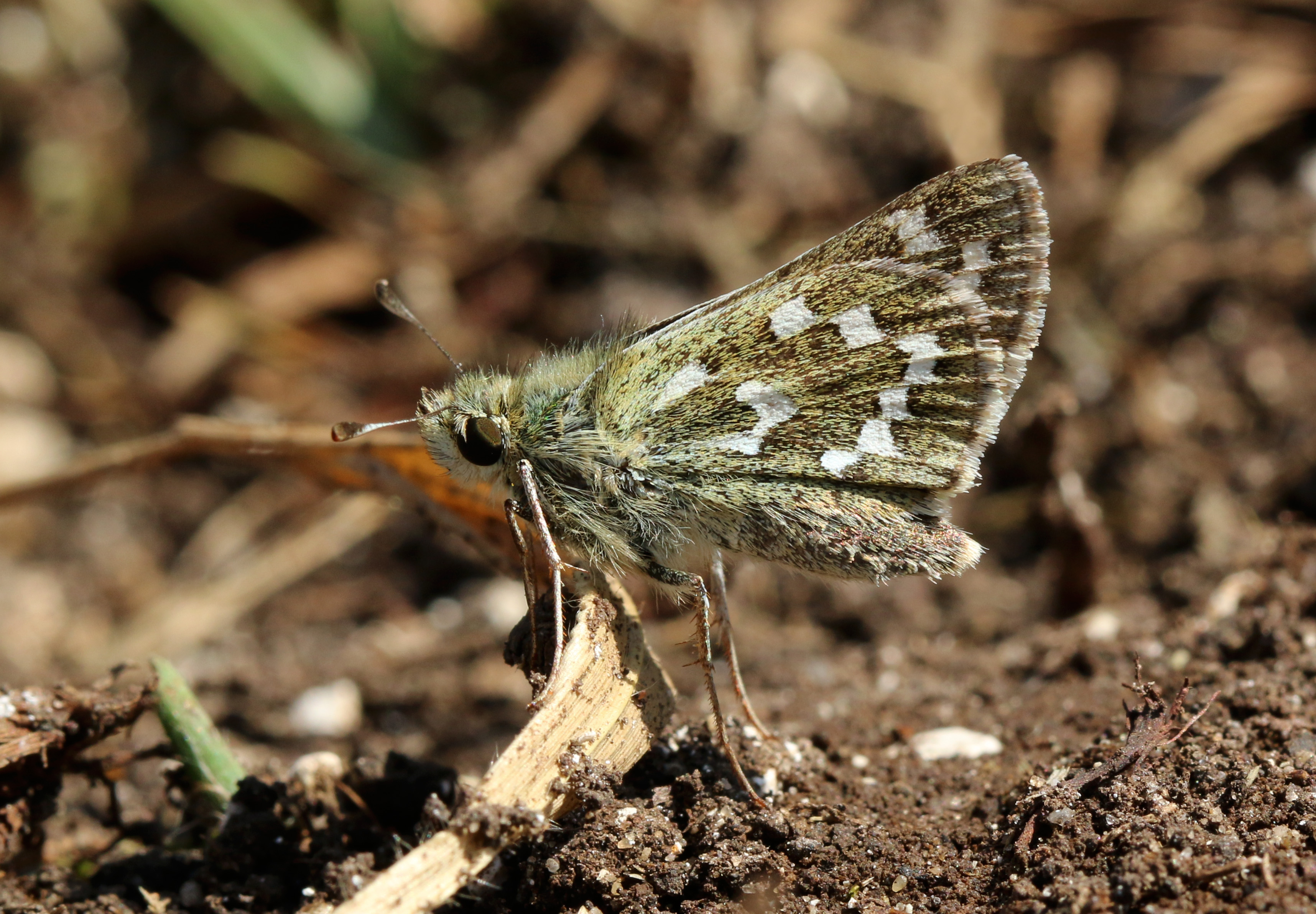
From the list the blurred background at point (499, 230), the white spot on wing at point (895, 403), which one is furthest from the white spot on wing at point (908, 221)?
the blurred background at point (499, 230)

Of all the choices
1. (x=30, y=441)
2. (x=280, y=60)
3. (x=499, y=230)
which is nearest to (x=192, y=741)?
(x=499, y=230)

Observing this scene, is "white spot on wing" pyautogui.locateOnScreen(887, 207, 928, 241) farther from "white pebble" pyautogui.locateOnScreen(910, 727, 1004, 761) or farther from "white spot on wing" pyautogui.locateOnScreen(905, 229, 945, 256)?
"white pebble" pyautogui.locateOnScreen(910, 727, 1004, 761)

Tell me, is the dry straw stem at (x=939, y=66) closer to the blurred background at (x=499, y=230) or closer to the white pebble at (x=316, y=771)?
the blurred background at (x=499, y=230)

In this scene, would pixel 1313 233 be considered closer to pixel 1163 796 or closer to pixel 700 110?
pixel 700 110

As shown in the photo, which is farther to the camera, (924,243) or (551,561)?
(924,243)

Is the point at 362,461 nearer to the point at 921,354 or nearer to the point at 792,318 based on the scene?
the point at 792,318

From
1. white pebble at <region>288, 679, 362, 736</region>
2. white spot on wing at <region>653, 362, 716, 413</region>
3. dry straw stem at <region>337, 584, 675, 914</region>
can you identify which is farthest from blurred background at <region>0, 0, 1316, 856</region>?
dry straw stem at <region>337, 584, 675, 914</region>
